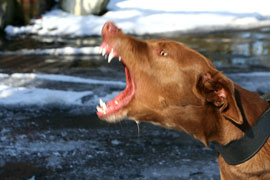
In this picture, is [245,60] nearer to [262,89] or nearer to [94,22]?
[262,89]

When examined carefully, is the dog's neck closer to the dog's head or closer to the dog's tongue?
the dog's head

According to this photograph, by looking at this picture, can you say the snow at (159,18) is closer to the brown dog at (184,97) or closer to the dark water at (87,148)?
the dark water at (87,148)

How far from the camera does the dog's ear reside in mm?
2873

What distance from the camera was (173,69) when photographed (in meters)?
3.28

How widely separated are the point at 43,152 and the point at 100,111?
70.5 inches

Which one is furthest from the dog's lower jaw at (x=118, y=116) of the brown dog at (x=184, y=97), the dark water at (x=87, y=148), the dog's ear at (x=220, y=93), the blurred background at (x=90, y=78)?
the dark water at (x=87, y=148)

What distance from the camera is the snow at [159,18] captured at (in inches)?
522

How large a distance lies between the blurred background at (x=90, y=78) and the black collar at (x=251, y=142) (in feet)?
2.63

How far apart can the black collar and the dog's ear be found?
0.70 ft

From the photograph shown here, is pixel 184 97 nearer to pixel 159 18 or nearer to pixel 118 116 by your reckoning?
pixel 118 116

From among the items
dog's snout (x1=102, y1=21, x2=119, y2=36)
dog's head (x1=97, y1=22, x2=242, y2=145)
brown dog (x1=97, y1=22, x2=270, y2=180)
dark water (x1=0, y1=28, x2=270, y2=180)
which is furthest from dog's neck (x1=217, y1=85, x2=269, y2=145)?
dark water (x1=0, y1=28, x2=270, y2=180)

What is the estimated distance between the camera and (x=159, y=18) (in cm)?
1459

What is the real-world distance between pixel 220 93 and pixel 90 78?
520 cm

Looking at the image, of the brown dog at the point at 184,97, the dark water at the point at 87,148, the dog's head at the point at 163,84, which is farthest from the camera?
the dark water at the point at 87,148
